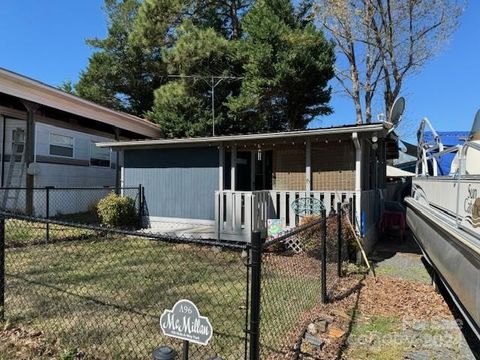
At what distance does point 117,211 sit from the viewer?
10.4m

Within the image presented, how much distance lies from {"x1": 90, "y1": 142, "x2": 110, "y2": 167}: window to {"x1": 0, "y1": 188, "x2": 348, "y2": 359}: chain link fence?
629 cm

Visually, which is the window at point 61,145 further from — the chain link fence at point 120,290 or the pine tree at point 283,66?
the pine tree at point 283,66

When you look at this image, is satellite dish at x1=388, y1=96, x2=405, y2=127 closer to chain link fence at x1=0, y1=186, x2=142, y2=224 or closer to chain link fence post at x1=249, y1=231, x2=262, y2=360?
chain link fence at x1=0, y1=186, x2=142, y2=224

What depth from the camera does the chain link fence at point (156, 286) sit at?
143 inches

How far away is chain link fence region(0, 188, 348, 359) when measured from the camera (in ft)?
11.9

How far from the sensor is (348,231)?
7453 mm

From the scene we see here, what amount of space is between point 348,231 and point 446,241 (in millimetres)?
3529

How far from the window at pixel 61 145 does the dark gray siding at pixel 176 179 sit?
124 inches

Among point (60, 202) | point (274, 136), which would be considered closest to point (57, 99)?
point (60, 202)

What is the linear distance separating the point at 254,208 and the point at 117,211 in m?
3.79

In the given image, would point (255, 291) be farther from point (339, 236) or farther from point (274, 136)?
point (274, 136)

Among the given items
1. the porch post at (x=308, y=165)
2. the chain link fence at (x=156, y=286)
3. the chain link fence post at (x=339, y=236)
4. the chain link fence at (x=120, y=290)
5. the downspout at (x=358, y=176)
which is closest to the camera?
the chain link fence at (x=156, y=286)

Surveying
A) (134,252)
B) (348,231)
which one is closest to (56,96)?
(134,252)

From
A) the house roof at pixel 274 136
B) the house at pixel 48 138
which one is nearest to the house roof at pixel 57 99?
the house at pixel 48 138
